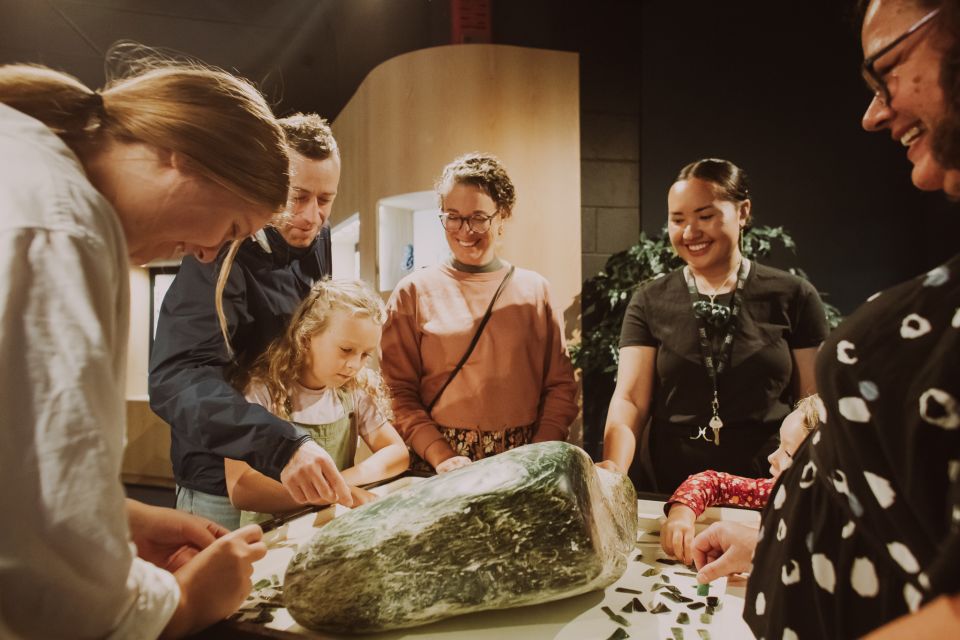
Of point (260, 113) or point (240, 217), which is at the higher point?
point (260, 113)

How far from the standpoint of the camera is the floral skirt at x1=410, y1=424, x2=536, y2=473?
197cm

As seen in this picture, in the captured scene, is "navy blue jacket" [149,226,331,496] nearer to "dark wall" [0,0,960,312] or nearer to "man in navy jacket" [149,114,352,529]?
"man in navy jacket" [149,114,352,529]

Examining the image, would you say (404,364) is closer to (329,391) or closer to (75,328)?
(329,391)

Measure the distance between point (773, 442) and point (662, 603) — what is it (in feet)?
3.28

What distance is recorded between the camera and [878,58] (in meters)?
0.66

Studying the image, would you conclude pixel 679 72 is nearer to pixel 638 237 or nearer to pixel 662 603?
pixel 638 237

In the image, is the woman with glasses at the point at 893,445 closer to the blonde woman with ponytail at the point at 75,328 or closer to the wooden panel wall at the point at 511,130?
the blonde woman with ponytail at the point at 75,328

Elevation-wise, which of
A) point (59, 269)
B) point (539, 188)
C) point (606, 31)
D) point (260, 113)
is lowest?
point (59, 269)

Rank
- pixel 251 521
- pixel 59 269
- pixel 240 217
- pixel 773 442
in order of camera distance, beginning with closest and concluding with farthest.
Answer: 1. pixel 59 269
2. pixel 240 217
3. pixel 251 521
4. pixel 773 442

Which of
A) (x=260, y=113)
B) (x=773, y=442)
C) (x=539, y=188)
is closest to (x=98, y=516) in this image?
(x=260, y=113)

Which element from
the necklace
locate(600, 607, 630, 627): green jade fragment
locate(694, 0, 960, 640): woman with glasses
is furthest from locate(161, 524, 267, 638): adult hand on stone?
the necklace

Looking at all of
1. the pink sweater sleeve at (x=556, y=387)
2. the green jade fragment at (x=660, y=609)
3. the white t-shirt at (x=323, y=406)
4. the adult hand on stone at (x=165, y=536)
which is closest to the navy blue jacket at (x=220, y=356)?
the white t-shirt at (x=323, y=406)

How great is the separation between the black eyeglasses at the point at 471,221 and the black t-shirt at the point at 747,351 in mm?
595

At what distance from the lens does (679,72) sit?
392 centimetres
